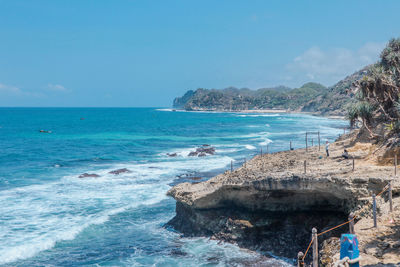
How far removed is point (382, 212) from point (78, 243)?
13.3 meters

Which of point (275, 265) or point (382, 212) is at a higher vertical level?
point (382, 212)

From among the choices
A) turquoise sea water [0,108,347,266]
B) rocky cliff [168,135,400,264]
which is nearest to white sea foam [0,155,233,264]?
turquoise sea water [0,108,347,266]

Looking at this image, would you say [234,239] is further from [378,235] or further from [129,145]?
[129,145]

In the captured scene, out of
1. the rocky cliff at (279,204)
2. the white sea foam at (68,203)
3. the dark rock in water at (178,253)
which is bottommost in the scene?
the dark rock in water at (178,253)

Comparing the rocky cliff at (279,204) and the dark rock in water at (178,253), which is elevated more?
the rocky cliff at (279,204)

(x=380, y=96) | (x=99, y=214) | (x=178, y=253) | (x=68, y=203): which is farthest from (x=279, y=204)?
(x=68, y=203)

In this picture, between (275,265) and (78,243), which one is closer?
(275,265)

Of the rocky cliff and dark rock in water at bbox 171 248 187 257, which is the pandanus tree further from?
dark rock in water at bbox 171 248 187 257

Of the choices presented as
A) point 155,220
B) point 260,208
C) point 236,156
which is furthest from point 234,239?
point 236,156

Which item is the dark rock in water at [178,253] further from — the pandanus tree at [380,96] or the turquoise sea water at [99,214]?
the pandanus tree at [380,96]

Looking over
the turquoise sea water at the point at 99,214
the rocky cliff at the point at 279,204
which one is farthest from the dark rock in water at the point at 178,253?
the rocky cliff at the point at 279,204

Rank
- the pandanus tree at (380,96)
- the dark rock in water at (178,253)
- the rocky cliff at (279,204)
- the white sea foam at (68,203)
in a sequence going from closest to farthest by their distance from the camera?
the rocky cliff at (279,204) < the dark rock in water at (178,253) < the white sea foam at (68,203) < the pandanus tree at (380,96)

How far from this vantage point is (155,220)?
19.6 metres

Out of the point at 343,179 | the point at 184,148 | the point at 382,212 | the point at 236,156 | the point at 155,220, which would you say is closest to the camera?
the point at 382,212
